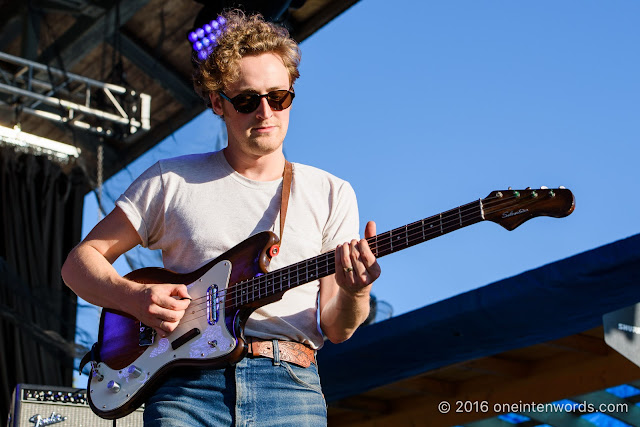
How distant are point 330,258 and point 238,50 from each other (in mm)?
630

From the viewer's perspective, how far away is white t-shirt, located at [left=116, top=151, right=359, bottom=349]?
219 centimetres

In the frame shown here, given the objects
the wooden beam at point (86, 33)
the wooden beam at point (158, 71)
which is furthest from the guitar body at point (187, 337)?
the wooden beam at point (158, 71)

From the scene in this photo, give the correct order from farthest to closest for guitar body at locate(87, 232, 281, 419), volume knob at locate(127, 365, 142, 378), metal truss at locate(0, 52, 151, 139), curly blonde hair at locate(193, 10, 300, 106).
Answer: metal truss at locate(0, 52, 151, 139), curly blonde hair at locate(193, 10, 300, 106), volume knob at locate(127, 365, 142, 378), guitar body at locate(87, 232, 281, 419)

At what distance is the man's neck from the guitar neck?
1.00 ft

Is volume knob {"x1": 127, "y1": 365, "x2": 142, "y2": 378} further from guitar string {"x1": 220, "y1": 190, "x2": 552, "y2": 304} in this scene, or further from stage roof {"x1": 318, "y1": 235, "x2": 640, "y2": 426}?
stage roof {"x1": 318, "y1": 235, "x2": 640, "y2": 426}

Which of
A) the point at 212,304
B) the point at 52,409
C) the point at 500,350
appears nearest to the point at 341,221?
the point at 212,304

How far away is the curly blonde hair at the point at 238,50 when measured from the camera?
2295 millimetres

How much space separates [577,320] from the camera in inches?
162

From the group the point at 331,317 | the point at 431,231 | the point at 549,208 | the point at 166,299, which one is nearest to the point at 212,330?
the point at 166,299

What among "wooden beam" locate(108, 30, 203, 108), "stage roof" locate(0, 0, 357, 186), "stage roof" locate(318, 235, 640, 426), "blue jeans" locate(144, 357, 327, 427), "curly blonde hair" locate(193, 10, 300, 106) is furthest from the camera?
"wooden beam" locate(108, 30, 203, 108)

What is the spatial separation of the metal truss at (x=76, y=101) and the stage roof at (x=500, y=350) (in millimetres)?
2757

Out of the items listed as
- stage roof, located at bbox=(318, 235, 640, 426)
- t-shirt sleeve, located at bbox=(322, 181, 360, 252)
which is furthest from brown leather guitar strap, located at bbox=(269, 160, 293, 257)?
stage roof, located at bbox=(318, 235, 640, 426)

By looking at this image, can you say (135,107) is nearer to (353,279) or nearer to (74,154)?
(74,154)

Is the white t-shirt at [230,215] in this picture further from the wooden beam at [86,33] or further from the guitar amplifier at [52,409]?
the wooden beam at [86,33]
